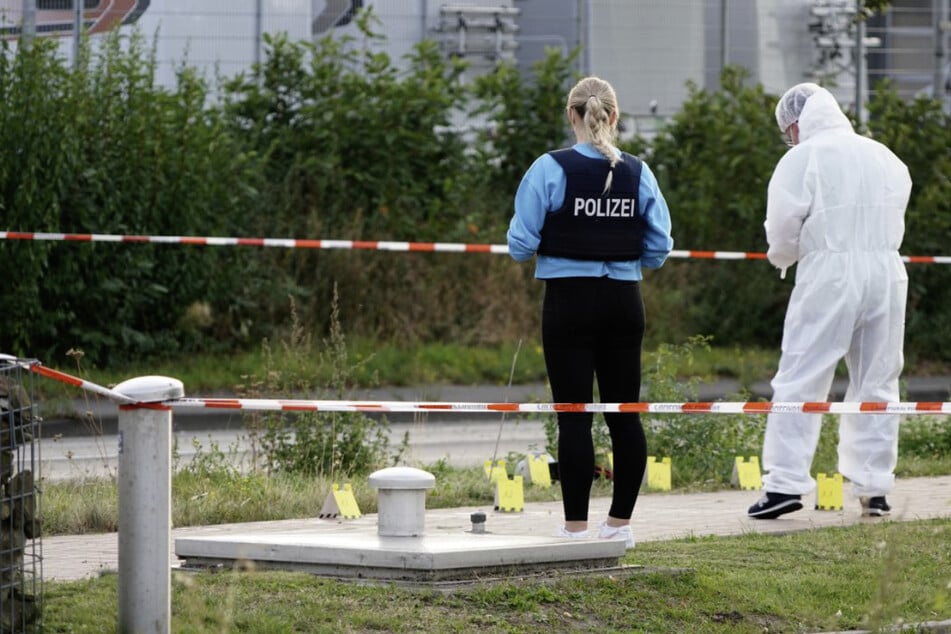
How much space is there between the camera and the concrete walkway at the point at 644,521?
7.07 m

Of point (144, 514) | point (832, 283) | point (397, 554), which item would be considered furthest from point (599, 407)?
point (832, 283)

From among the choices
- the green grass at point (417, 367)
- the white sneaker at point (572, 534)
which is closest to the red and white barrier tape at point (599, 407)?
the white sneaker at point (572, 534)

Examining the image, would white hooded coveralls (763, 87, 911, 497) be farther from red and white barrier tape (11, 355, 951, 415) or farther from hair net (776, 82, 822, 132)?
red and white barrier tape (11, 355, 951, 415)

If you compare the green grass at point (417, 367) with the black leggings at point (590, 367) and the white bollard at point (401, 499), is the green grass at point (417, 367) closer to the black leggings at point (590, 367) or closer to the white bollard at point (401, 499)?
the black leggings at point (590, 367)

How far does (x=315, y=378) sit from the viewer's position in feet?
39.4

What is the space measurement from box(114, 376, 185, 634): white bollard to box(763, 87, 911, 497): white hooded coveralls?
13.1ft

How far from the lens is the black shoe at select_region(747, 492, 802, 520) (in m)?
8.23

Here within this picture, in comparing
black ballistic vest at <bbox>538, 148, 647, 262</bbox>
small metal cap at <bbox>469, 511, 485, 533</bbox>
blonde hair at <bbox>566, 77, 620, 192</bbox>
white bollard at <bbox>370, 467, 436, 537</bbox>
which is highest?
blonde hair at <bbox>566, 77, 620, 192</bbox>

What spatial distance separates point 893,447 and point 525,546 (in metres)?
3.13

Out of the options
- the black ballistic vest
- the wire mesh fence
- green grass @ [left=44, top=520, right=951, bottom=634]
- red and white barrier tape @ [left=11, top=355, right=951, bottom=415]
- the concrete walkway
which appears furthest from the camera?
the concrete walkway

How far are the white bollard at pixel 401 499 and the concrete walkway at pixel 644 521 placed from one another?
90 cm

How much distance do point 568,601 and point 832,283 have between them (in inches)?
121

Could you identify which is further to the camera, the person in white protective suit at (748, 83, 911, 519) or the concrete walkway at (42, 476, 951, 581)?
the person in white protective suit at (748, 83, 911, 519)

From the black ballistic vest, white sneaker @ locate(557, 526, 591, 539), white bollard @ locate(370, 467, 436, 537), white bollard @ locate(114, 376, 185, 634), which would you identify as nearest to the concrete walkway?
white sneaker @ locate(557, 526, 591, 539)
